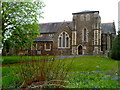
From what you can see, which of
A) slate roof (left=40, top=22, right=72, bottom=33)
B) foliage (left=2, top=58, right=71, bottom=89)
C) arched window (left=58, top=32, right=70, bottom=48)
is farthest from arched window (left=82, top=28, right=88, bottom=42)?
foliage (left=2, top=58, right=71, bottom=89)

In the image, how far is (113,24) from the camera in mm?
36406

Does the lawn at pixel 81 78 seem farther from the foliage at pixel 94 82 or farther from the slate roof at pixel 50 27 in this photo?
the slate roof at pixel 50 27

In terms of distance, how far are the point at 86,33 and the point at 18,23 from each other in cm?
2281

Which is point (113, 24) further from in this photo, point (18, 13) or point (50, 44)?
point (18, 13)

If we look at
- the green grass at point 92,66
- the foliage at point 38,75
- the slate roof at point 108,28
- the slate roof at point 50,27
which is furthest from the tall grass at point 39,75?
the slate roof at point 50,27

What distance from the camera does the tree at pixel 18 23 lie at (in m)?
12.8

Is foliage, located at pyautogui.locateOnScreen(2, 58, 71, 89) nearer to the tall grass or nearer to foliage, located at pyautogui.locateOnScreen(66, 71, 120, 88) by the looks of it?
the tall grass

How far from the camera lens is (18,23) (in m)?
13.2

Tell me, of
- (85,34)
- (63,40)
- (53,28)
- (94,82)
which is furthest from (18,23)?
(53,28)

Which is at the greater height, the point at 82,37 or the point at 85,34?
the point at 85,34

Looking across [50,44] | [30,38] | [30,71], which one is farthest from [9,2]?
[50,44]

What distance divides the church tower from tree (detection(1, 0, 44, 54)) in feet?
63.8

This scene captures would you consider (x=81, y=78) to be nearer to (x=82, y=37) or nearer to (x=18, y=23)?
(x=18, y=23)

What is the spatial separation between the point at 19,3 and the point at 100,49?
22925 millimetres
